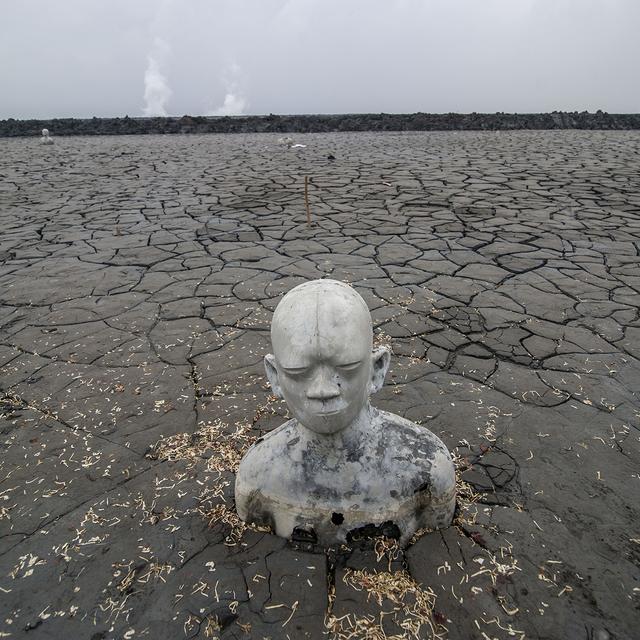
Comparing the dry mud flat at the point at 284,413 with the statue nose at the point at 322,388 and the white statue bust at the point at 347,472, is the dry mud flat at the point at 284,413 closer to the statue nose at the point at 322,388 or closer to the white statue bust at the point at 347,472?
the white statue bust at the point at 347,472

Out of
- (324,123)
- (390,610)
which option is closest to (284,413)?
(390,610)

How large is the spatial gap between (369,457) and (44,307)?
3246mm

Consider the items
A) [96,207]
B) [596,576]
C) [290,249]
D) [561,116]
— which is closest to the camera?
[596,576]

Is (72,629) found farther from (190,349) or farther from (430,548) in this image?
(190,349)

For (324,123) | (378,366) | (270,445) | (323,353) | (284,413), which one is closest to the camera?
(323,353)

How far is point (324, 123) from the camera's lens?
19.6 m

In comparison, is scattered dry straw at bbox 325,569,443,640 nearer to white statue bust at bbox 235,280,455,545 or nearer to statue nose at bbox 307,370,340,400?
white statue bust at bbox 235,280,455,545

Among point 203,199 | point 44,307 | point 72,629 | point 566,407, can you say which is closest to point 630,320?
point 566,407

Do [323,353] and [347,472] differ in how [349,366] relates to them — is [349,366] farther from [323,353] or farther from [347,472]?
[347,472]

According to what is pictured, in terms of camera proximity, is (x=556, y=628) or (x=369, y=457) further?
(x=369, y=457)

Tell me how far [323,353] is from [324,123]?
65.7ft

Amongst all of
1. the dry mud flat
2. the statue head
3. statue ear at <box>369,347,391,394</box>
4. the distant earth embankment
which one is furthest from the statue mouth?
the distant earth embankment

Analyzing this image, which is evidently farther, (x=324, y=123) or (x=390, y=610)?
(x=324, y=123)

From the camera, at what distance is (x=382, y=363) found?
1.64 meters
